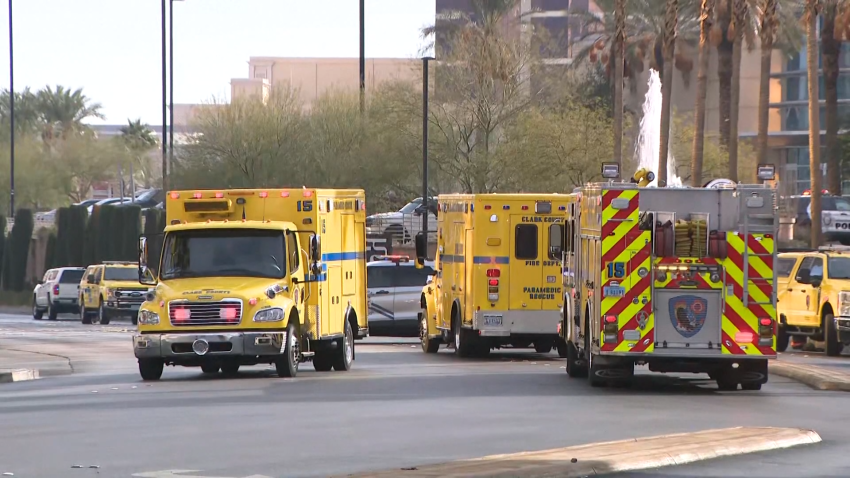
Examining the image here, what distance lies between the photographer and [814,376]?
72.2ft

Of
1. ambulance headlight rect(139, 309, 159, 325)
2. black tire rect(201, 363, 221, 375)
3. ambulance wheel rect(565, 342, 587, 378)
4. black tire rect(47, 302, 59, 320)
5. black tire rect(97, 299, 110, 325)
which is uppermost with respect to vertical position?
ambulance headlight rect(139, 309, 159, 325)

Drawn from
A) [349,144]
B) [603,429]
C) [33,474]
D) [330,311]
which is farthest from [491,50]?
[33,474]

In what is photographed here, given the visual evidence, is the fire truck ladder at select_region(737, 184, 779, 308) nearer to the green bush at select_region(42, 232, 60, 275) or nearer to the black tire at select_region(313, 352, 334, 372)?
the black tire at select_region(313, 352, 334, 372)

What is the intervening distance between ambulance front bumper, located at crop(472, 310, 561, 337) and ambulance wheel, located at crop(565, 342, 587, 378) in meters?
4.46

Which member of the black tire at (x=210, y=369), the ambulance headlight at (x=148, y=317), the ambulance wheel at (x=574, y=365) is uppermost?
the ambulance headlight at (x=148, y=317)

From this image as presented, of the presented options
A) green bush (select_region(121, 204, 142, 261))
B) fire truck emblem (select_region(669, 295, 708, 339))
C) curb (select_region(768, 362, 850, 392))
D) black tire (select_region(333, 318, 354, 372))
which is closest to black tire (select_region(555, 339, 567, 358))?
curb (select_region(768, 362, 850, 392))

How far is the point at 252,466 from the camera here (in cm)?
1194

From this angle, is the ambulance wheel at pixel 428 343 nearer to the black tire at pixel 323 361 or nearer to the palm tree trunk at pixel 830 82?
the black tire at pixel 323 361

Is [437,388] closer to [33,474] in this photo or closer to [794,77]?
[33,474]

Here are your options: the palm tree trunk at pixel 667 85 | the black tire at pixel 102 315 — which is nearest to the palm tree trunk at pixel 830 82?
the palm tree trunk at pixel 667 85

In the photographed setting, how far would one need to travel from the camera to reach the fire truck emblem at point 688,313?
1962 cm

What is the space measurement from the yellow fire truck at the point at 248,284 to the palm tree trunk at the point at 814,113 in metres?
22.3

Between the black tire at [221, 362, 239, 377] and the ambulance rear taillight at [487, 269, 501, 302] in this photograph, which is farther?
the ambulance rear taillight at [487, 269, 501, 302]

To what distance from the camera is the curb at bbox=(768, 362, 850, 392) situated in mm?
20875
